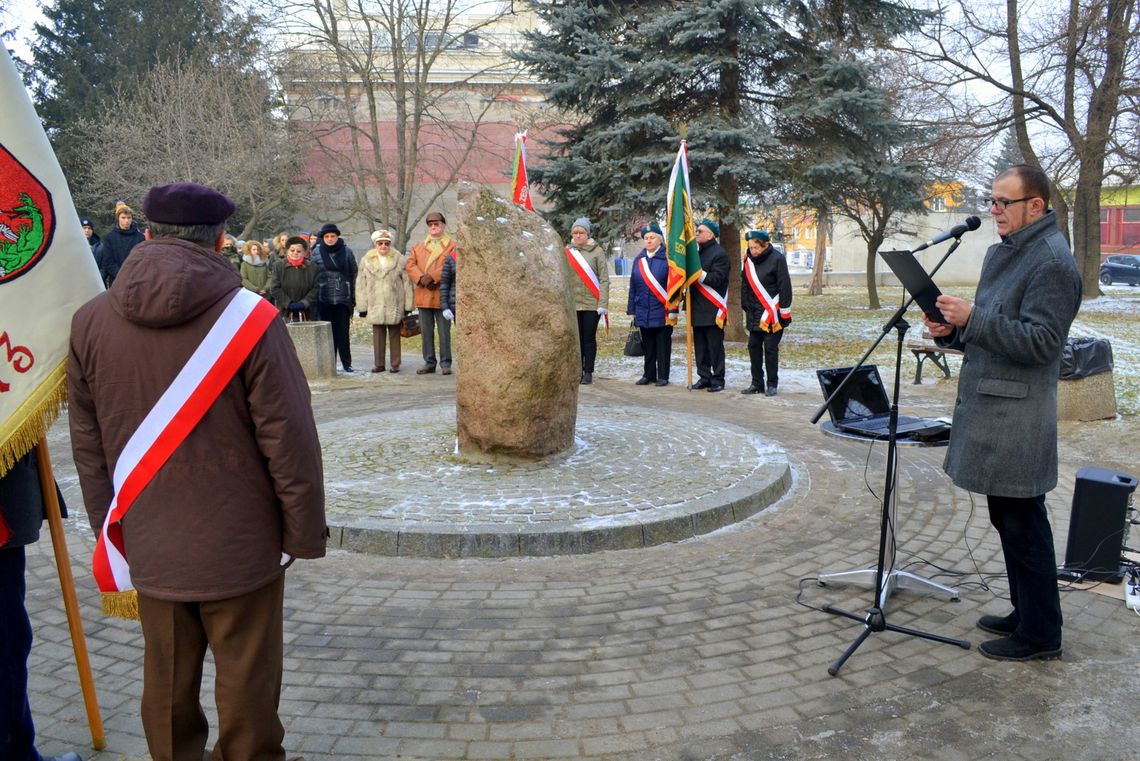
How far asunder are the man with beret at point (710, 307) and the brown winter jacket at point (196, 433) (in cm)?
921

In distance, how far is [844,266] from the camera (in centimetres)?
5206

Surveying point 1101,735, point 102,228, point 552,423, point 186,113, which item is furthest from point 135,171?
point 1101,735

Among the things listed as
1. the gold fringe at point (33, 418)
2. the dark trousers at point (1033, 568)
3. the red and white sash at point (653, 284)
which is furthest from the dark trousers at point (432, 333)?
the gold fringe at point (33, 418)

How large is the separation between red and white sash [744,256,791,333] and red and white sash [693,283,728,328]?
0.52 m

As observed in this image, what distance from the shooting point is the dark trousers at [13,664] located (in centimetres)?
299

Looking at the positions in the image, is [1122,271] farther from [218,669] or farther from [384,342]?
[218,669]

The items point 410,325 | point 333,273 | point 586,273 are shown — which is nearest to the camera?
point 586,273

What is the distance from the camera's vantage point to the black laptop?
4699 millimetres

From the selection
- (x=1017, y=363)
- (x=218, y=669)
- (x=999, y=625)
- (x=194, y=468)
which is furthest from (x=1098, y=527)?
(x=194, y=468)

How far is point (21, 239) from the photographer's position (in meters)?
2.97

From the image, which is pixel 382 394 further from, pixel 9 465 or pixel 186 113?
pixel 186 113

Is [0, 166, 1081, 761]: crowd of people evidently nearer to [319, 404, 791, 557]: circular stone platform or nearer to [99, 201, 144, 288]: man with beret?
[319, 404, 791, 557]: circular stone platform

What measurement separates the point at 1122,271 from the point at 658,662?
49.0 metres

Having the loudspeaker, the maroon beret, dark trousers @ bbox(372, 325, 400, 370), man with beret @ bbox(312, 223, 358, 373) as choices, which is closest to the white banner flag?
the maroon beret
